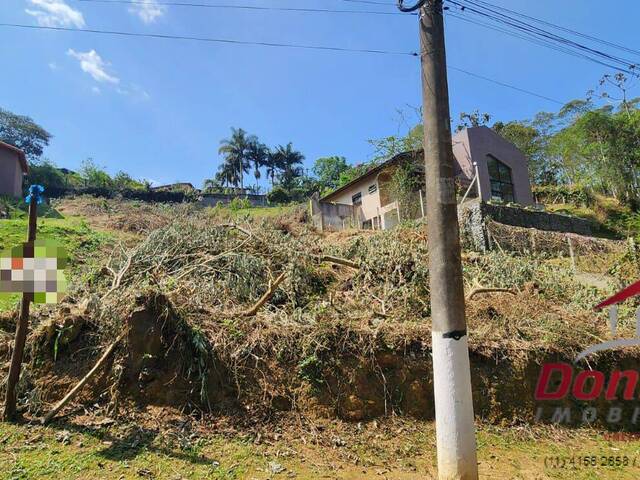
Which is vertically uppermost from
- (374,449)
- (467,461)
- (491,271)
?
(491,271)

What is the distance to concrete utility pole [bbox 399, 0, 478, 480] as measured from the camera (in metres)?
3.17

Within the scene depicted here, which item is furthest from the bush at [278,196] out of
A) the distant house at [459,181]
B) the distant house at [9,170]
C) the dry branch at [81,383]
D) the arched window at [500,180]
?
the dry branch at [81,383]

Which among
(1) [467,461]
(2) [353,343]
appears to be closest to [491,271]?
(2) [353,343]

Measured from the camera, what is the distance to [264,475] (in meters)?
3.71

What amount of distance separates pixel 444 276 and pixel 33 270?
3.88m

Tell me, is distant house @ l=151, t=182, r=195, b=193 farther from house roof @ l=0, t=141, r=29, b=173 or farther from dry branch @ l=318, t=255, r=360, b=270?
dry branch @ l=318, t=255, r=360, b=270

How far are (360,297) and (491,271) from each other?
11.4 feet

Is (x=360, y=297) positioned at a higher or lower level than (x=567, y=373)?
higher

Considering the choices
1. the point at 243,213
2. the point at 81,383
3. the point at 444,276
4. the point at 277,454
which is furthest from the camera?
the point at 243,213

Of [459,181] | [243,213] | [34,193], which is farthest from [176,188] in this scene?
[34,193]

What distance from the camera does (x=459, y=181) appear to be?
57.8 feet

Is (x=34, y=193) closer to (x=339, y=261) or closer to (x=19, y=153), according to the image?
(x=339, y=261)

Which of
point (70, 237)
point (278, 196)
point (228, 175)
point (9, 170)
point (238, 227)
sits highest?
point (228, 175)

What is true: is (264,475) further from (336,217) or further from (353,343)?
(336,217)
